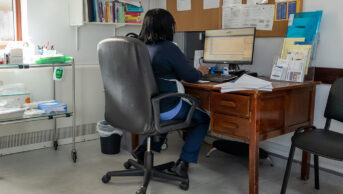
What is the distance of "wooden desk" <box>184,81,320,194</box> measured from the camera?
2092 millimetres

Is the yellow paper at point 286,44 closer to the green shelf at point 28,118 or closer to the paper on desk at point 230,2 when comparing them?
the paper on desk at point 230,2

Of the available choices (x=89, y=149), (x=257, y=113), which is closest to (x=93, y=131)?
(x=89, y=149)

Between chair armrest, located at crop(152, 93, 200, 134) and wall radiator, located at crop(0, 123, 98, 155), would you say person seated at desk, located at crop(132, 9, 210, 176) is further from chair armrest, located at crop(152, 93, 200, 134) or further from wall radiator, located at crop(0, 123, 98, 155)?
wall radiator, located at crop(0, 123, 98, 155)

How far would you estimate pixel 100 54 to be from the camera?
2209mm

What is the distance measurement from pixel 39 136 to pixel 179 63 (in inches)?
69.7

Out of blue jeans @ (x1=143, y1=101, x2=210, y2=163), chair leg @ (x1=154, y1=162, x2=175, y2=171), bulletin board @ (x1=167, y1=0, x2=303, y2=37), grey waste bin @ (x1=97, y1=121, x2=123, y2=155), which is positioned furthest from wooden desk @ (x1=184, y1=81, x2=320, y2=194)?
grey waste bin @ (x1=97, y1=121, x2=123, y2=155)

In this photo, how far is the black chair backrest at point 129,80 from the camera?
2021 millimetres

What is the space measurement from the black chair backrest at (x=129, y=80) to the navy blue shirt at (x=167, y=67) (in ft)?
0.52

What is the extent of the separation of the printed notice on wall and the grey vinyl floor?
5.03 ft

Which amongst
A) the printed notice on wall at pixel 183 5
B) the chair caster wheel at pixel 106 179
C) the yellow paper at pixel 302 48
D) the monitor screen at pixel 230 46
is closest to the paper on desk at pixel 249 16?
the monitor screen at pixel 230 46

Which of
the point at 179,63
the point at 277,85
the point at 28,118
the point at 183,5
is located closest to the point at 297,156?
the point at 277,85

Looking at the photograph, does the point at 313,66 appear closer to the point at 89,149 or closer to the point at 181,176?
the point at 181,176

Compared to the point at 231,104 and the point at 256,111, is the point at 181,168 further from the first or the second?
the point at 256,111

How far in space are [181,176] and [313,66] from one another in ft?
4.10
